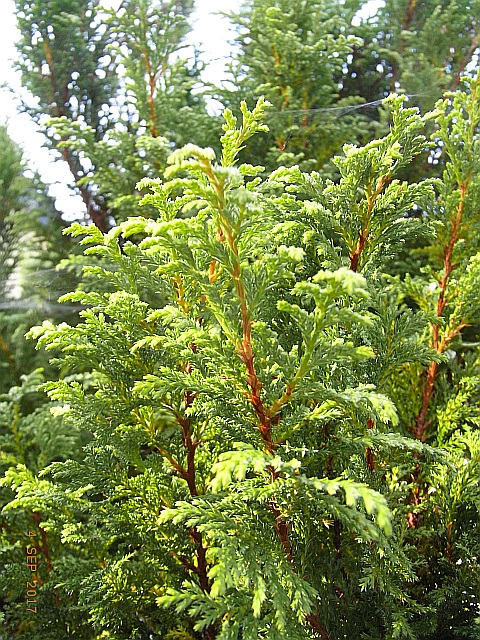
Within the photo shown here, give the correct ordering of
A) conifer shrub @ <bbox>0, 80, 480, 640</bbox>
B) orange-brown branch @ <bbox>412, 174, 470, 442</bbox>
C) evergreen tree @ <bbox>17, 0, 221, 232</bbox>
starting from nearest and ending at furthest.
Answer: conifer shrub @ <bbox>0, 80, 480, 640</bbox> < orange-brown branch @ <bbox>412, 174, 470, 442</bbox> < evergreen tree @ <bbox>17, 0, 221, 232</bbox>

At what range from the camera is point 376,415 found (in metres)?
0.74

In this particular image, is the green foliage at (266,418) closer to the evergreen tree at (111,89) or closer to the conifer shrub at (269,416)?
the conifer shrub at (269,416)

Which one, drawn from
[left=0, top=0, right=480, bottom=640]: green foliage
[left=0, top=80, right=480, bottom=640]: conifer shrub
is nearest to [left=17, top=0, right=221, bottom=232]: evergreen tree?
[left=0, top=0, right=480, bottom=640]: green foliage

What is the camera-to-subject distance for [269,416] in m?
0.73

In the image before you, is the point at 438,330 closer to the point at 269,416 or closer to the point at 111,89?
the point at 269,416

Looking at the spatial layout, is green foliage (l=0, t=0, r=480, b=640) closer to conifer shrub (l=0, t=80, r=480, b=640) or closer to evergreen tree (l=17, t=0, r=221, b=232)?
conifer shrub (l=0, t=80, r=480, b=640)

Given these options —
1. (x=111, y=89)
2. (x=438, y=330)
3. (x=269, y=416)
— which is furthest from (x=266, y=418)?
(x=111, y=89)

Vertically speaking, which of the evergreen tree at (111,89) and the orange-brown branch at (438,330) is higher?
the evergreen tree at (111,89)

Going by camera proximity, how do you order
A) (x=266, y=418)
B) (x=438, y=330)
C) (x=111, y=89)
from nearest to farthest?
(x=266, y=418)
(x=438, y=330)
(x=111, y=89)

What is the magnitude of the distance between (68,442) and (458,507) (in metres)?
1.07

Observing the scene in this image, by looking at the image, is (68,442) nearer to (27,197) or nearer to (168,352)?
(168,352)

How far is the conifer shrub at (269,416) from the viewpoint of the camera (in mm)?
685

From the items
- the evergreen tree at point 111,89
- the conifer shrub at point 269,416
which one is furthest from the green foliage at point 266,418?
the evergreen tree at point 111,89

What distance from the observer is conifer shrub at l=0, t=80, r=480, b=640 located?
2.25ft
